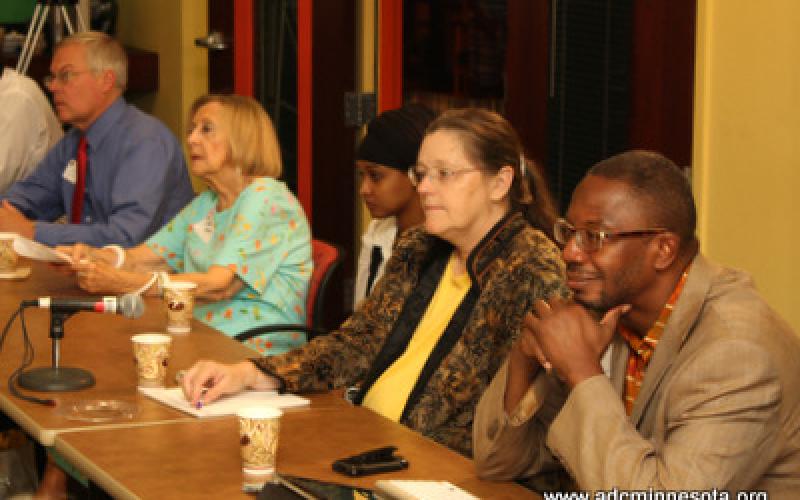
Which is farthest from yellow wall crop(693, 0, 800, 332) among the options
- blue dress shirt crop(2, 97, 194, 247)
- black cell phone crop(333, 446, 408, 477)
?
blue dress shirt crop(2, 97, 194, 247)

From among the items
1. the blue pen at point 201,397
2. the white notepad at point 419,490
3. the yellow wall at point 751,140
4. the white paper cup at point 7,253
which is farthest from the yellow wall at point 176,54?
the white notepad at point 419,490

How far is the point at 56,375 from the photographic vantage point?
3.06 m

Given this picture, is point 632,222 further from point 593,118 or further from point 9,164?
point 9,164

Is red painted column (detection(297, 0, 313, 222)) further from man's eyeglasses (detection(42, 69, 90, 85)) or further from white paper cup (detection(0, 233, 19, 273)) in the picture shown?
white paper cup (detection(0, 233, 19, 273))

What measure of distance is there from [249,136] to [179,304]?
928 millimetres

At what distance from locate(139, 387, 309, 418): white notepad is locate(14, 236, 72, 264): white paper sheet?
4.11 feet

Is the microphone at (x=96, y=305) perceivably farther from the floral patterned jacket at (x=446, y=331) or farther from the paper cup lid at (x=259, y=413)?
the paper cup lid at (x=259, y=413)

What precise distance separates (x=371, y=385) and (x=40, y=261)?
6.66 feet

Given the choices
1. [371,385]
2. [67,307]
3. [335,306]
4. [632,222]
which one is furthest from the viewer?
[335,306]

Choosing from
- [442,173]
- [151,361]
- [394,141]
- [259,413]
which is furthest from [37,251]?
[259,413]

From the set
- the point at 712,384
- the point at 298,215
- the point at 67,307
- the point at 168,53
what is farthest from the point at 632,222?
the point at 168,53

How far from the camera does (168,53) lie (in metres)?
7.15

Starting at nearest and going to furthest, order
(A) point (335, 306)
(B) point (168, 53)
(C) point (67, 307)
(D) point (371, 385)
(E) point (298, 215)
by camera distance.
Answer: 1. (C) point (67, 307)
2. (D) point (371, 385)
3. (E) point (298, 215)
4. (A) point (335, 306)
5. (B) point (168, 53)

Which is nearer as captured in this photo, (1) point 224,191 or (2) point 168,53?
(1) point 224,191
